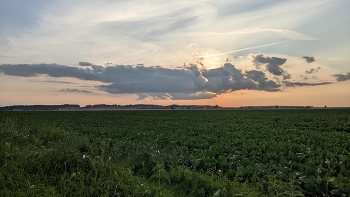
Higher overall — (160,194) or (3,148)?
(3,148)

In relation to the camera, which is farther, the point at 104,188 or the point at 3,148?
the point at 3,148

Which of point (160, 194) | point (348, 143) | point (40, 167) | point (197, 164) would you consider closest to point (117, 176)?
point (160, 194)

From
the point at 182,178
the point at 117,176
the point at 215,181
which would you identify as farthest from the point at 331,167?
the point at 117,176

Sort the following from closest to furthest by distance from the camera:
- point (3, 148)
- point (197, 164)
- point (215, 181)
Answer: point (215, 181) < point (3, 148) < point (197, 164)

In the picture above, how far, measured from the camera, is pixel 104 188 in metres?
6.12

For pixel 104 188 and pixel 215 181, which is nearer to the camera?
pixel 104 188

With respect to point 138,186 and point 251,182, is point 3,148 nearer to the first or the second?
point 138,186

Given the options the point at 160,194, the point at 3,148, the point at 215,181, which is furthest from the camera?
the point at 3,148

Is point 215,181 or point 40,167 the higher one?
point 40,167

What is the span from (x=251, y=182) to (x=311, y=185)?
4.87ft

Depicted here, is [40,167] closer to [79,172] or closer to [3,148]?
[79,172]

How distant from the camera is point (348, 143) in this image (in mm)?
14391

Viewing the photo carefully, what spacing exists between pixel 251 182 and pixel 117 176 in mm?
3588

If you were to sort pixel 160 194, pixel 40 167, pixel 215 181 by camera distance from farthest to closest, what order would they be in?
pixel 215 181
pixel 40 167
pixel 160 194
